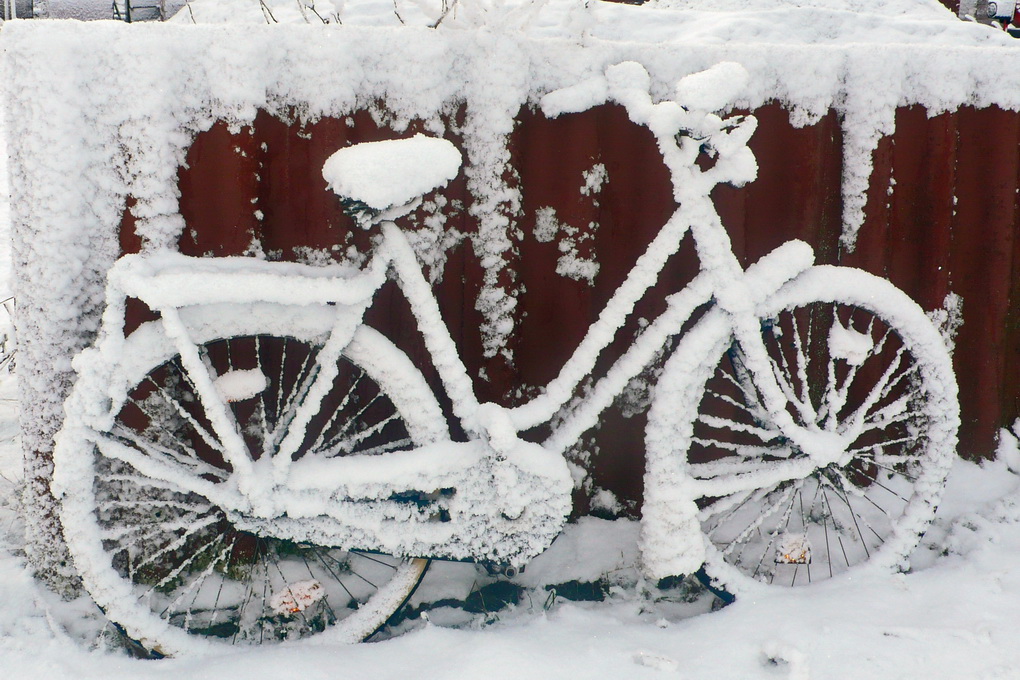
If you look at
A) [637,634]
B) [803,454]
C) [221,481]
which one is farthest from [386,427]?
[803,454]

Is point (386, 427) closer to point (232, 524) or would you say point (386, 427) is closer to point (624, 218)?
point (232, 524)

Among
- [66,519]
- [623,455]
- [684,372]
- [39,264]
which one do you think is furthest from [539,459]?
[39,264]

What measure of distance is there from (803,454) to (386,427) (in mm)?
1514

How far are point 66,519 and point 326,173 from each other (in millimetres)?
1239

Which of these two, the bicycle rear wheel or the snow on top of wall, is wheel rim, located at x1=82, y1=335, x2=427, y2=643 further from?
the snow on top of wall

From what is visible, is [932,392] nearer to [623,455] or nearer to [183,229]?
[623,455]

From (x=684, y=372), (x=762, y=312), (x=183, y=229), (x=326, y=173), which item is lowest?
(x=684, y=372)

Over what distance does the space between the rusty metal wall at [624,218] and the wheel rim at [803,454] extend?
32cm

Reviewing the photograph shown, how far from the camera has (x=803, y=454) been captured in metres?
2.43

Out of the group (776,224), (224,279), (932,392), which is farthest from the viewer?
(776,224)

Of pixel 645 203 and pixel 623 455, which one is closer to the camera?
pixel 645 203

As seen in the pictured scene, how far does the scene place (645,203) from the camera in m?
2.63

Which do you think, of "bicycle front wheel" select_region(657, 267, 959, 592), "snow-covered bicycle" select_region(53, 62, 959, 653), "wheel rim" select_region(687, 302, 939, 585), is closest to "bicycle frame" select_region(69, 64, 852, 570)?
"snow-covered bicycle" select_region(53, 62, 959, 653)

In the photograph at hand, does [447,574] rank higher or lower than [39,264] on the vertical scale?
lower
